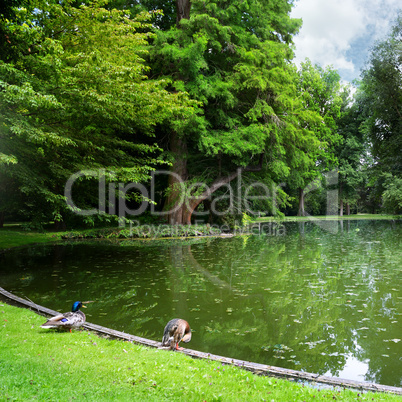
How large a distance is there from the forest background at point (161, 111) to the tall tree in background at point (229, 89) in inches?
3.5

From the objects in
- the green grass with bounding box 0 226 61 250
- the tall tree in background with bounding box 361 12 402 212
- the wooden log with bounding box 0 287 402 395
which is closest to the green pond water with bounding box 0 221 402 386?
the wooden log with bounding box 0 287 402 395

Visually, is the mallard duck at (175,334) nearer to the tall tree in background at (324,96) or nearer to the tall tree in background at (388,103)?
the tall tree in background at (388,103)

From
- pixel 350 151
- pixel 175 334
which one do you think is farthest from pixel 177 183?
pixel 350 151

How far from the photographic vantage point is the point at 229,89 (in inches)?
802

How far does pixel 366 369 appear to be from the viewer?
4484 millimetres

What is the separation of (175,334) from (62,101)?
8316 millimetres

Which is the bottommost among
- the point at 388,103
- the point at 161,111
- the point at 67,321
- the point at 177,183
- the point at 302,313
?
the point at 302,313

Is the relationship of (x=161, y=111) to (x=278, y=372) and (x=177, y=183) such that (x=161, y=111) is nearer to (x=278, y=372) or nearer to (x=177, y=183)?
(x=177, y=183)

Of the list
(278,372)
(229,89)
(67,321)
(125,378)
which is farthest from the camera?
(229,89)

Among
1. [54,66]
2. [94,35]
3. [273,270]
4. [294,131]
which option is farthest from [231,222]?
[54,66]

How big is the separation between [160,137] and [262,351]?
1917cm

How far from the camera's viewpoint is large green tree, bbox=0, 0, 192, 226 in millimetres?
9211

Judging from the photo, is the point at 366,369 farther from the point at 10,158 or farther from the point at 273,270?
the point at 10,158

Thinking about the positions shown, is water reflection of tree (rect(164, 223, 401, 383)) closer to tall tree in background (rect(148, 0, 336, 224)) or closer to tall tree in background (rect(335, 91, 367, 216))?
tall tree in background (rect(148, 0, 336, 224))
